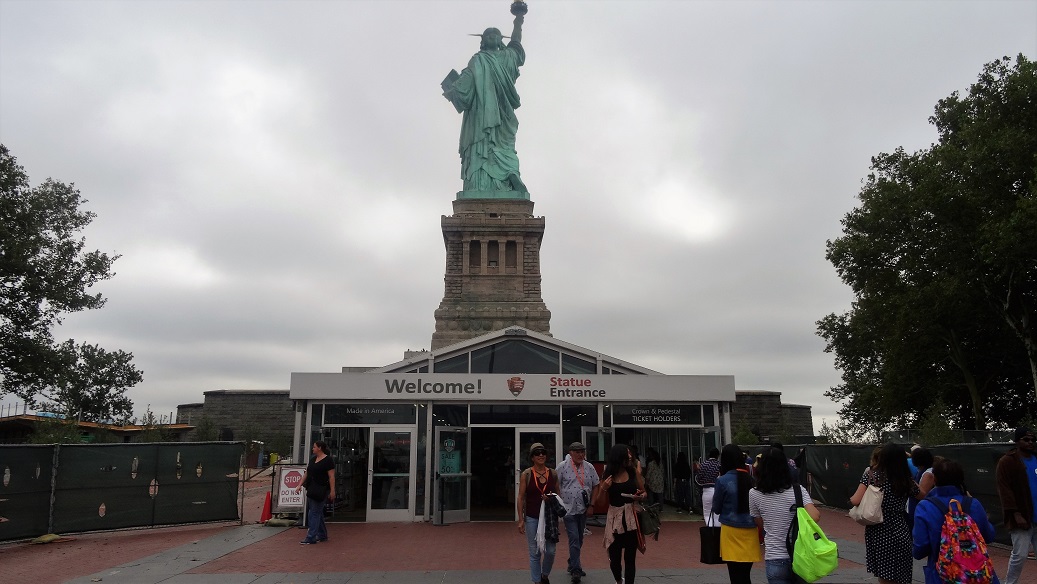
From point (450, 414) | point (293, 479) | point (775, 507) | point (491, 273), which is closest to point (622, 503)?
point (775, 507)

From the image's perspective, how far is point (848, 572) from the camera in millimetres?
9648

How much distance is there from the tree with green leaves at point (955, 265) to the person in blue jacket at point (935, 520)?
830 inches

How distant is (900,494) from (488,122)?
4517cm


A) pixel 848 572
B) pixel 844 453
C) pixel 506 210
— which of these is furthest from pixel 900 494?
pixel 506 210

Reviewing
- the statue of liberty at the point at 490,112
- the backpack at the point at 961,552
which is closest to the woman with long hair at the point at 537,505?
the backpack at the point at 961,552

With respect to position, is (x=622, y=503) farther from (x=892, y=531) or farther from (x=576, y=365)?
(x=576, y=365)

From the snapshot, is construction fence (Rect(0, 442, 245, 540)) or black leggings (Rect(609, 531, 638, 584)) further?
construction fence (Rect(0, 442, 245, 540))

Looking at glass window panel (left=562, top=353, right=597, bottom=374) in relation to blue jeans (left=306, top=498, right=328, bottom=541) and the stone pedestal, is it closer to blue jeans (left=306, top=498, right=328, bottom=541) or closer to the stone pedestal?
blue jeans (left=306, top=498, right=328, bottom=541)

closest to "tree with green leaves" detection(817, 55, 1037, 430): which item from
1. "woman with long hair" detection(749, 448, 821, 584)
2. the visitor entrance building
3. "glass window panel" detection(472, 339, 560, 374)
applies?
the visitor entrance building

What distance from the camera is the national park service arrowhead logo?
15.8 metres

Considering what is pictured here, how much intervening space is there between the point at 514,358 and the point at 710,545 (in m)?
10.4

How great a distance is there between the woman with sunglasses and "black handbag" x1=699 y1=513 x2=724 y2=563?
1971 millimetres

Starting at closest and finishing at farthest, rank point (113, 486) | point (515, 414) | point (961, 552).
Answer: point (961, 552) → point (113, 486) → point (515, 414)

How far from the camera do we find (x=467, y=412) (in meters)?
16.1
